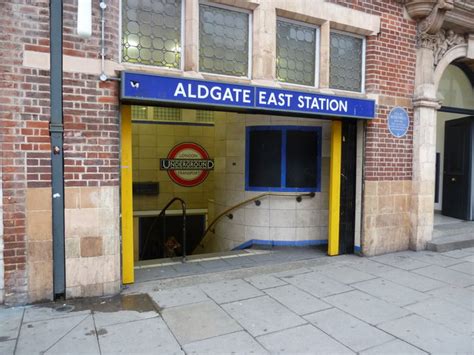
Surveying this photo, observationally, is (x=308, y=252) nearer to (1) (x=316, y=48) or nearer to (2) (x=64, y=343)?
(1) (x=316, y=48)

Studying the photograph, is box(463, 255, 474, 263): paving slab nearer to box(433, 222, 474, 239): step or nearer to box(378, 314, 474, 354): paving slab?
box(433, 222, 474, 239): step

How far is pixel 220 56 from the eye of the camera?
16.8 ft

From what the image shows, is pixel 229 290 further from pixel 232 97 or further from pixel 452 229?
pixel 452 229

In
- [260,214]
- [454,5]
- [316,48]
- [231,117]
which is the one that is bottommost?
[260,214]

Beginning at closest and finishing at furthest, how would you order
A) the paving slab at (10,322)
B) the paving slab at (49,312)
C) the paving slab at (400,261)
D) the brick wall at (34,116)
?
the paving slab at (10,322) < the paving slab at (49,312) < the brick wall at (34,116) < the paving slab at (400,261)

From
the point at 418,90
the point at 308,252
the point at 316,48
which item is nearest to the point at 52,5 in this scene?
the point at 316,48

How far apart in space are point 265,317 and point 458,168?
7.23m

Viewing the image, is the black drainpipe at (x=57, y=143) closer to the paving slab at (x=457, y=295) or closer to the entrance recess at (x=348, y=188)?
the entrance recess at (x=348, y=188)

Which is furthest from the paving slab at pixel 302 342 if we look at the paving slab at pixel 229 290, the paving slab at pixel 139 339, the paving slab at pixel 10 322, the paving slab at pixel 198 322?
the paving slab at pixel 10 322

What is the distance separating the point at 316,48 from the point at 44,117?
13.5ft

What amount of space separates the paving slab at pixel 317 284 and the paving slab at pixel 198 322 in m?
1.32

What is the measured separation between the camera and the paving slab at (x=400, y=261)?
583 cm

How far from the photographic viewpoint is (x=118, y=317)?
3.86 meters

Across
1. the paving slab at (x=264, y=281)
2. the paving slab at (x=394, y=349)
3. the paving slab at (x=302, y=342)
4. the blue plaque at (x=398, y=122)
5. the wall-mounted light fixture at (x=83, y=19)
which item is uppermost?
the wall-mounted light fixture at (x=83, y=19)
